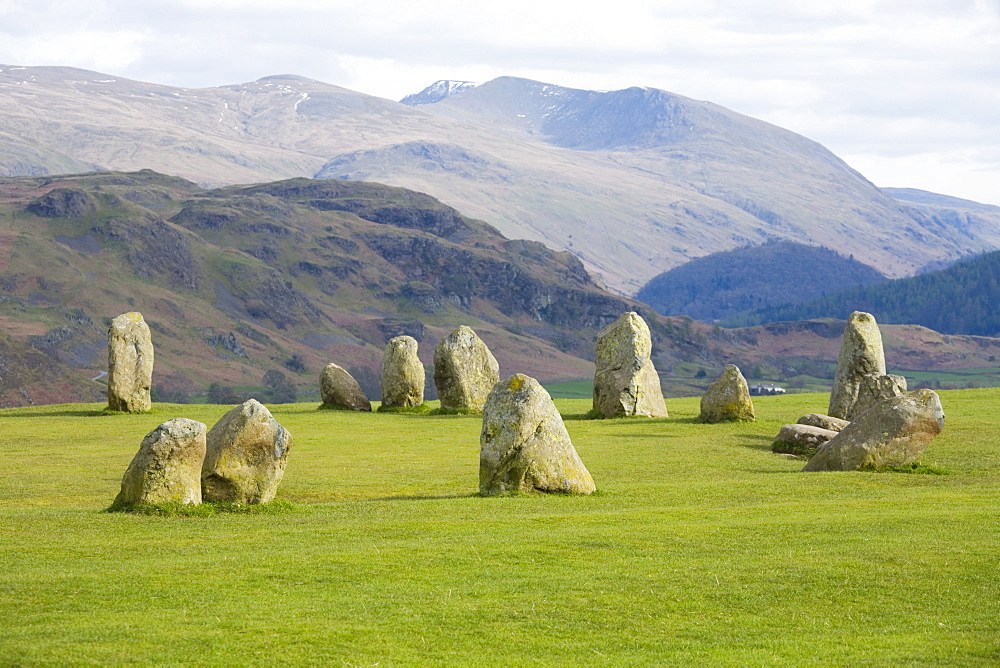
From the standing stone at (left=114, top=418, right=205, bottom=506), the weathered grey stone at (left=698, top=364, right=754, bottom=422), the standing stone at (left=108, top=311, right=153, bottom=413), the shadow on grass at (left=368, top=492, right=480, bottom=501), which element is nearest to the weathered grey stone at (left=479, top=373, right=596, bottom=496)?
the shadow on grass at (left=368, top=492, right=480, bottom=501)

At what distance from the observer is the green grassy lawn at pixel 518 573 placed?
13.8m

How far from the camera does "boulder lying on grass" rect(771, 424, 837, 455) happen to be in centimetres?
3609

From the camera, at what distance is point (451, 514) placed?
928 inches

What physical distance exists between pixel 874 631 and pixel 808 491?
12685mm

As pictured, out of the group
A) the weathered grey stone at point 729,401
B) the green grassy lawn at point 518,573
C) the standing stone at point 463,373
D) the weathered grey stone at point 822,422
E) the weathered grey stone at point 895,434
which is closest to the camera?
the green grassy lawn at point 518,573

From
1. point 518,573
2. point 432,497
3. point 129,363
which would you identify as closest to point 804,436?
point 432,497

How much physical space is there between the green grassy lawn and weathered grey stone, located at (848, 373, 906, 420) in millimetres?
10504

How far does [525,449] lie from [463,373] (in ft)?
83.1

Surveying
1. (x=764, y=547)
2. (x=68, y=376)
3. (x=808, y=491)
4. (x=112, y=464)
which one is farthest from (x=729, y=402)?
(x=68, y=376)

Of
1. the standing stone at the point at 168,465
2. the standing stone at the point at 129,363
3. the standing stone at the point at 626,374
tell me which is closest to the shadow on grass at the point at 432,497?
the standing stone at the point at 168,465

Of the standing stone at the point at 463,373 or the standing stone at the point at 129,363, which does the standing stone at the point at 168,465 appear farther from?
the standing stone at the point at 463,373

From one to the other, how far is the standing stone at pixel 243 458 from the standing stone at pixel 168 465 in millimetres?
619

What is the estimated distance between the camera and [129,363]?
49.7 meters

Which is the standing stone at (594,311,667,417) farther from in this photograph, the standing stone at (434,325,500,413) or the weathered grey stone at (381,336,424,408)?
the weathered grey stone at (381,336,424,408)
